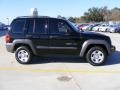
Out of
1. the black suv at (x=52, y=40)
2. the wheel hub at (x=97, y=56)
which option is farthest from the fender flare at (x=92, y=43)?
the wheel hub at (x=97, y=56)

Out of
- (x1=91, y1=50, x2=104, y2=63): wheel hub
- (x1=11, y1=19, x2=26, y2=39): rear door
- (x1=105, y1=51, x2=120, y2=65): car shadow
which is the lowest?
(x1=105, y1=51, x2=120, y2=65): car shadow

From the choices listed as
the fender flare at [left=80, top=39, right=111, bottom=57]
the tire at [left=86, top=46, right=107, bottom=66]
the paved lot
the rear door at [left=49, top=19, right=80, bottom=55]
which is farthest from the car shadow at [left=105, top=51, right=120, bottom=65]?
the rear door at [left=49, top=19, right=80, bottom=55]

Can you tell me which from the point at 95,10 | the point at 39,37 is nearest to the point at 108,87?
the point at 39,37

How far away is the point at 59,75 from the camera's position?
8453mm

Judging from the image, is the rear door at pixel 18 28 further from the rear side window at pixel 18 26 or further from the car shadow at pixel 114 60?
the car shadow at pixel 114 60

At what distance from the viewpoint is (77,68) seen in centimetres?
957

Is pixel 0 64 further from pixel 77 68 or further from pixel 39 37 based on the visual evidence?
pixel 77 68

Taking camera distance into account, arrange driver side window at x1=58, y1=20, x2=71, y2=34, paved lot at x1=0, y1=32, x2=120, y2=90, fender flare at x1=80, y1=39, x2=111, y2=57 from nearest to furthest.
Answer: paved lot at x1=0, y1=32, x2=120, y2=90 → fender flare at x1=80, y1=39, x2=111, y2=57 → driver side window at x1=58, y1=20, x2=71, y2=34

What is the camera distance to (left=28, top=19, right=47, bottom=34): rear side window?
1017 cm

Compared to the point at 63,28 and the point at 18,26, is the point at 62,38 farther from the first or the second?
the point at 18,26

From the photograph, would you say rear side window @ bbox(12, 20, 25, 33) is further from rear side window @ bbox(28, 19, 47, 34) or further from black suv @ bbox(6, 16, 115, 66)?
rear side window @ bbox(28, 19, 47, 34)

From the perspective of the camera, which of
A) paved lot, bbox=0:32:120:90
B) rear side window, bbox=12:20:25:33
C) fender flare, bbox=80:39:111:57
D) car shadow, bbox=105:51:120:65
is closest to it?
paved lot, bbox=0:32:120:90

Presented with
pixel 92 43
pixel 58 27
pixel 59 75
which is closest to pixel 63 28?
pixel 58 27

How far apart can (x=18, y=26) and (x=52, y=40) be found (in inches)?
57.4
